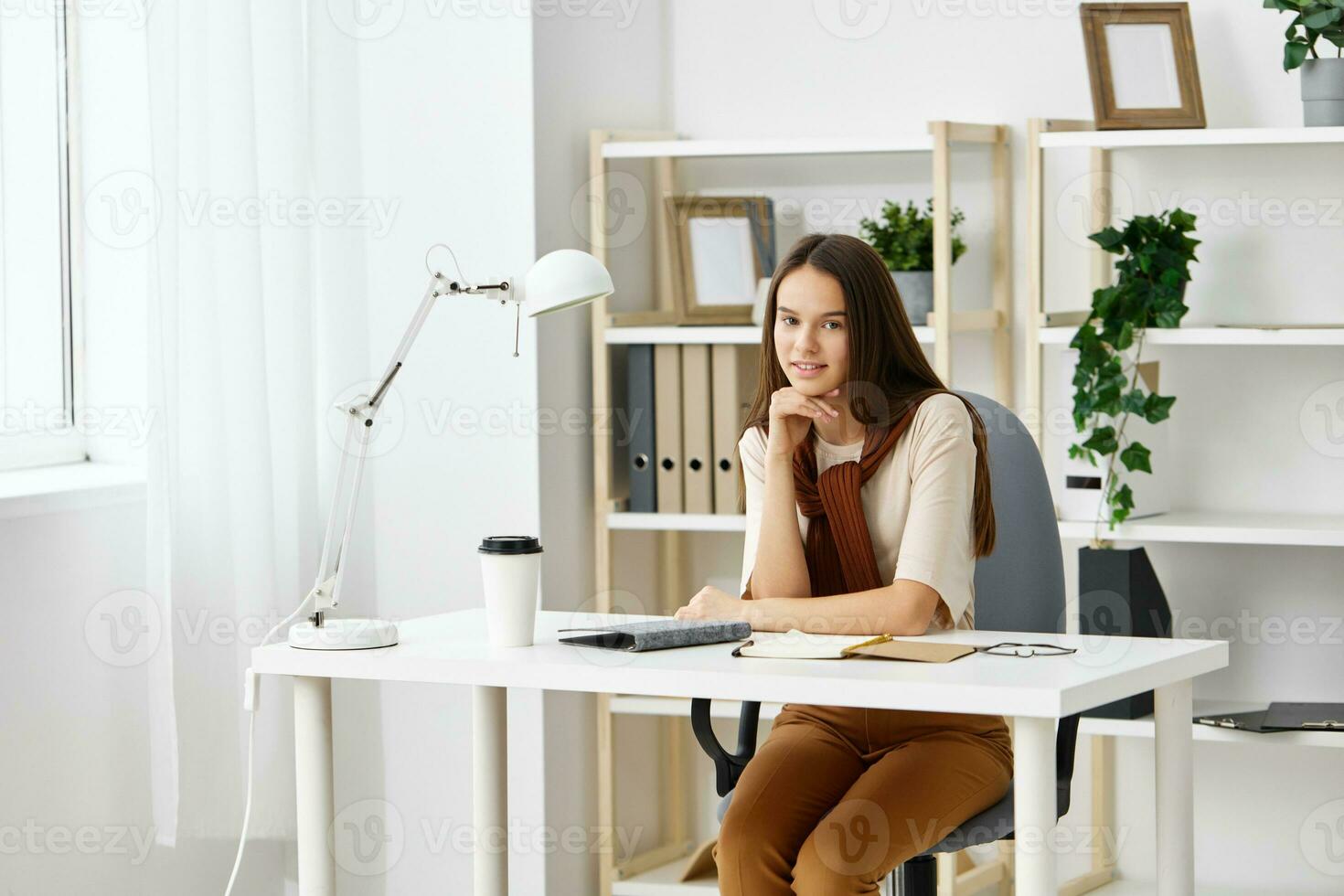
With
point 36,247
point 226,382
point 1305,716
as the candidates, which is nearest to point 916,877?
point 1305,716

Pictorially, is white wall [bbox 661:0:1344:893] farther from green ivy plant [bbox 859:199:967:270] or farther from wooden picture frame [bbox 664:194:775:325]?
wooden picture frame [bbox 664:194:775:325]

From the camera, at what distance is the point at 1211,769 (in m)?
3.14

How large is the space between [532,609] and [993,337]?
1.55m

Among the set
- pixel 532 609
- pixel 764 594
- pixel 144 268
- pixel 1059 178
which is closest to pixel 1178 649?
pixel 764 594

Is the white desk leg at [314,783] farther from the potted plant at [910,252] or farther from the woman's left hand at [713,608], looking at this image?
the potted plant at [910,252]

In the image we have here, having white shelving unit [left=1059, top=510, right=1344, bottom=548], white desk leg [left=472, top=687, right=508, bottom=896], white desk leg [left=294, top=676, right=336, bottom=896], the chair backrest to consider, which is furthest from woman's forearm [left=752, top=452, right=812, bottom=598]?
white shelving unit [left=1059, top=510, right=1344, bottom=548]

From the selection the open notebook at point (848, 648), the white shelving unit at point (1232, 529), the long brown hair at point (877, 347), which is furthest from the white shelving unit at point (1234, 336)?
the open notebook at point (848, 648)

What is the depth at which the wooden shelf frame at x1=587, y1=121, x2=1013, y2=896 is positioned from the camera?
2994 mm

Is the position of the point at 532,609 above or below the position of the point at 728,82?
below

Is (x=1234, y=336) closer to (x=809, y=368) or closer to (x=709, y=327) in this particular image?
(x=709, y=327)

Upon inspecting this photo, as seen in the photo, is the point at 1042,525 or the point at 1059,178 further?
the point at 1059,178

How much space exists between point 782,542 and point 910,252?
1.07m

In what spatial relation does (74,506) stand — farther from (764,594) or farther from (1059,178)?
(1059,178)

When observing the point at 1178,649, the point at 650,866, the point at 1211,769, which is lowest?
the point at 650,866
